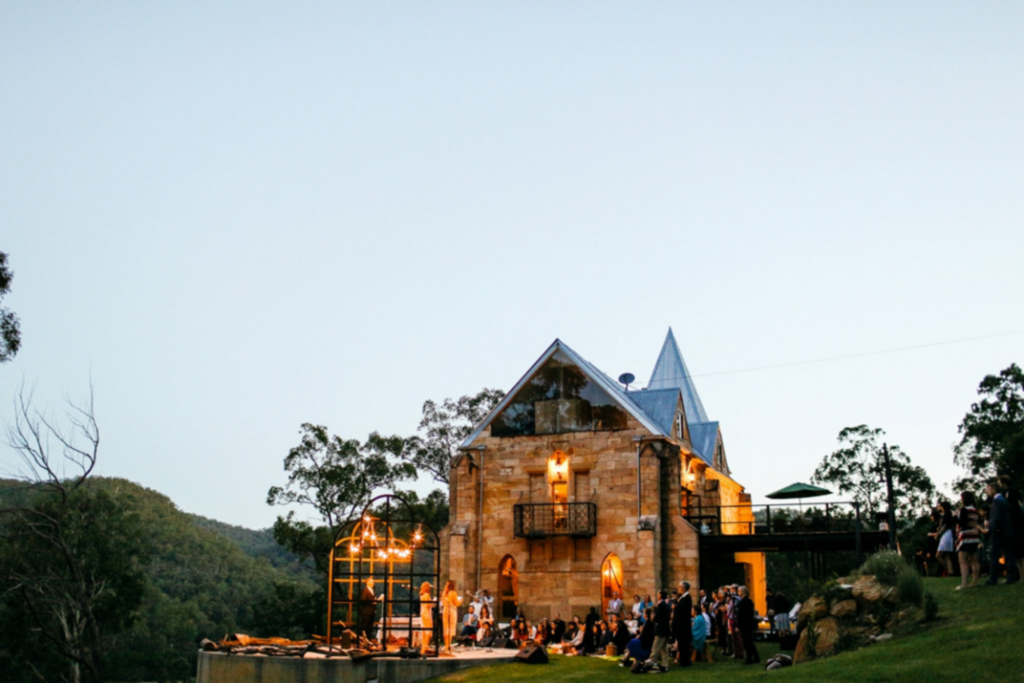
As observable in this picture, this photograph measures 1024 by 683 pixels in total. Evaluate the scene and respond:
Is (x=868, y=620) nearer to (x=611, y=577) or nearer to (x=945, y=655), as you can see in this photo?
(x=945, y=655)

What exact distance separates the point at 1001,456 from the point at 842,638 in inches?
1272

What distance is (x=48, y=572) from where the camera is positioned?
43.0m

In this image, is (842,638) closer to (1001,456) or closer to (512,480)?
(512,480)

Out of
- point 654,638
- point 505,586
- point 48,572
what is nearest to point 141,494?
point 48,572

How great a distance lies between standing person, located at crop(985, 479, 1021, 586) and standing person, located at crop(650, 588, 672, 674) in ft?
19.0

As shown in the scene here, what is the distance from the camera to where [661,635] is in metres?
18.0

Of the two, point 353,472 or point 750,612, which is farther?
point 353,472

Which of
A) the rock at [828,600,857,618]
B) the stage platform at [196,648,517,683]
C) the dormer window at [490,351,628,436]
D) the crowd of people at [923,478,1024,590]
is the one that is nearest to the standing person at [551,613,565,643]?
the stage platform at [196,648,517,683]

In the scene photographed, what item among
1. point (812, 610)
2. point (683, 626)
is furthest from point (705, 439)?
point (812, 610)

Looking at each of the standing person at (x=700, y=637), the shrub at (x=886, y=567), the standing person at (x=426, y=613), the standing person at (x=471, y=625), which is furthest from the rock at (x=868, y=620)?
the standing person at (x=471, y=625)

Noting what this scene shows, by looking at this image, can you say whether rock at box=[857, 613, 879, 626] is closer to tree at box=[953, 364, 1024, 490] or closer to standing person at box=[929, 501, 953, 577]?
standing person at box=[929, 501, 953, 577]

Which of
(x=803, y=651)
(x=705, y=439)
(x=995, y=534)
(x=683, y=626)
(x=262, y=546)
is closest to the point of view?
(x=995, y=534)

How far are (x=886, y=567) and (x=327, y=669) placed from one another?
445 inches

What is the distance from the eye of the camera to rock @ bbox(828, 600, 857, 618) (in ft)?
51.5
